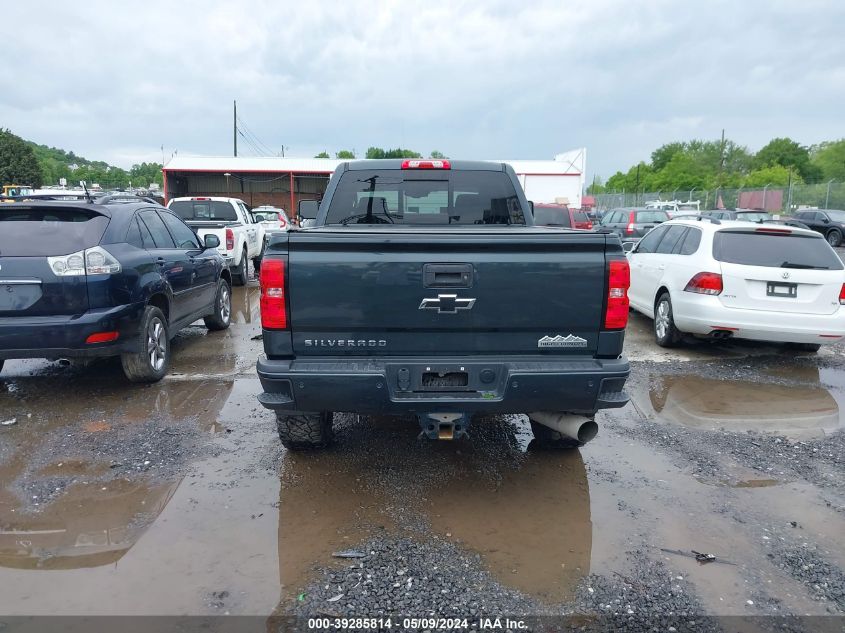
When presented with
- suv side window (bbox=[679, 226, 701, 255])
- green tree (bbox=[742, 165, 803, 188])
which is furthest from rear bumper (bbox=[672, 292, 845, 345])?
green tree (bbox=[742, 165, 803, 188])

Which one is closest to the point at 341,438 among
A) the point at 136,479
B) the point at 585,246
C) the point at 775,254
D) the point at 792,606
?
the point at 136,479

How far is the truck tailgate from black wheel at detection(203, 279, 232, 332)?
5.55 metres

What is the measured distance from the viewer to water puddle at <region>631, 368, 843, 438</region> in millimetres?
5234

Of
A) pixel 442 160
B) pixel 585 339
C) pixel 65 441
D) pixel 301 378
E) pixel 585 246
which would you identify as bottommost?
pixel 65 441

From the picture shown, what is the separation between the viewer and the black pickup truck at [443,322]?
3.34m

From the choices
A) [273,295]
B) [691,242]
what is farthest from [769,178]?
[273,295]

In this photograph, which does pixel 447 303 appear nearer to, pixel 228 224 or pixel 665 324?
pixel 665 324

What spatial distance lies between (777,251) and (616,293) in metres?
4.57

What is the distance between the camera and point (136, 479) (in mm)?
4117

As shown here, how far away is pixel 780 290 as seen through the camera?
672 centimetres

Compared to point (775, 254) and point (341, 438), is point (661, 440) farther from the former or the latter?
point (775, 254)

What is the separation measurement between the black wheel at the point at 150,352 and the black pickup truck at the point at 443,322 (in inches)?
114

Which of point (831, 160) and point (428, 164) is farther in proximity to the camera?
point (831, 160)

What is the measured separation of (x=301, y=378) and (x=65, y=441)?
262 cm
